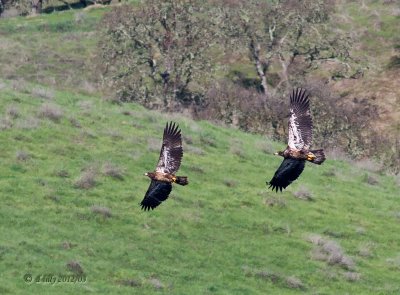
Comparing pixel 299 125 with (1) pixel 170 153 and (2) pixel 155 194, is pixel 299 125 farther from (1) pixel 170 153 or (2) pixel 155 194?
(2) pixel 155 194

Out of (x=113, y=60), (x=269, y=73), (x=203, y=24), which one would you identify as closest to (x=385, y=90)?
(x=269, y=73)

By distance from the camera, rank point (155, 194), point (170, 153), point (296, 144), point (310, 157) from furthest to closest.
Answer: point (155, 194)
point (296, 144)
point (170, 153)
point (310, 157)

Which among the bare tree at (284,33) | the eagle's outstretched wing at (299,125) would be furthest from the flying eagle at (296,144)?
the bare tree at (284,33)

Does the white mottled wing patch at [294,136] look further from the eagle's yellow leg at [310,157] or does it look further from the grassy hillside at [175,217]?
the grassy hillside at [175,217]

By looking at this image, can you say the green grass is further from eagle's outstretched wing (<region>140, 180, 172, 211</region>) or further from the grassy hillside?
eagle's outstretched wing (<region>140, 180, 172, 211</region>)

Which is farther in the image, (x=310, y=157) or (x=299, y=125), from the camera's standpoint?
(x=299, y=125)

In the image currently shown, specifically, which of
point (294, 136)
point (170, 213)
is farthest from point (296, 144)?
point (170, 213)

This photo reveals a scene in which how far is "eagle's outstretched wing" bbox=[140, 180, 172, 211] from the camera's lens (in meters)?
23.6

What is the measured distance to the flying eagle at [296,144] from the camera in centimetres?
2284

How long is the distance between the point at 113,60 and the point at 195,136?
65.2ft

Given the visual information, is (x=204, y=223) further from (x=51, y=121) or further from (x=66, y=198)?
(x=51, y=121)

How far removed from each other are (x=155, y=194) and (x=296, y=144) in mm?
3588

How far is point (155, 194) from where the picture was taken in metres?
24.4

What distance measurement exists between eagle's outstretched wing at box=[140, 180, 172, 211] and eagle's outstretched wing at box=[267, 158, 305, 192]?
2376 millimetres
